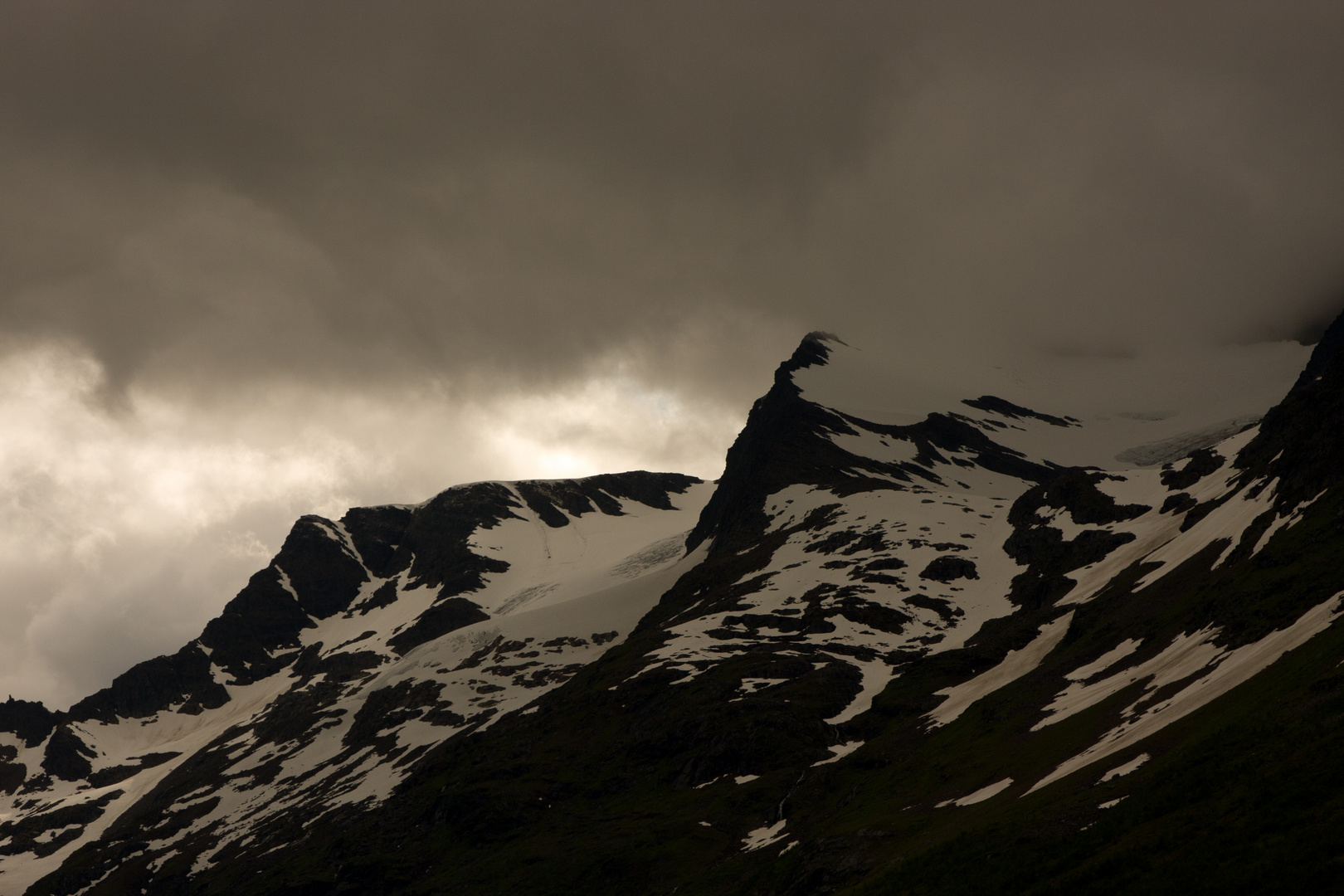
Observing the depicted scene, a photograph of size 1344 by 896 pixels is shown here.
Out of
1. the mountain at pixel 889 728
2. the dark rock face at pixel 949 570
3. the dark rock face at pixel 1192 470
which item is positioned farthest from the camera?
the dark rock face at pixel 1192 470

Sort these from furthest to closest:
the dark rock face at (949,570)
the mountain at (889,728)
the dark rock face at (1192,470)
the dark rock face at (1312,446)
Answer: the dark rock face at (1192,470) → the dark rock face at (949,570) → the dark rock face at (1312,446) → the mountain at (889,728)

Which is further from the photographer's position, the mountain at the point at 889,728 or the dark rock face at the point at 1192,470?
the dark rock face at the point at 1192,470

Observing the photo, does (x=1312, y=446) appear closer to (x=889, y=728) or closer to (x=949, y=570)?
(x=889, y=728)

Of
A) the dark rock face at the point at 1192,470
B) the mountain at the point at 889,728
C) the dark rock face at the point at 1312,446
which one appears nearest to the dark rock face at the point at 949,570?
the mountain at the point at 889,728

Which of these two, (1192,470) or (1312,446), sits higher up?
(1312,446)

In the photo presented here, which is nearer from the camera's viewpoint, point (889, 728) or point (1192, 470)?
point (889, 728)

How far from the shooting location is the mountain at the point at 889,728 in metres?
35.2

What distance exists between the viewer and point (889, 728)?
87250 millimetres

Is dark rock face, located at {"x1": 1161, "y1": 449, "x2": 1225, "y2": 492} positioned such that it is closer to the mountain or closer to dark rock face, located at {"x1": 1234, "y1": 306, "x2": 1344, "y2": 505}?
the mountain

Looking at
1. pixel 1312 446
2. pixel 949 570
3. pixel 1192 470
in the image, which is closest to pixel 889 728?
pixel 1312 446

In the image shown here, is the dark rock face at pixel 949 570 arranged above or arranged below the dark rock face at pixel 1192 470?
above

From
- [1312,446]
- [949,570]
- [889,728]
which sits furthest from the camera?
[949,570]

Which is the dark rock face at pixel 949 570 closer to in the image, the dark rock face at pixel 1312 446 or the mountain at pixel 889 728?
the mountain at pixel 889 728

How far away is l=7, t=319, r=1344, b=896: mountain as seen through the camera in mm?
35188
